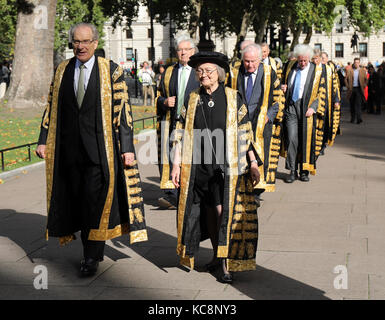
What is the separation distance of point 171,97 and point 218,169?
9.06ft

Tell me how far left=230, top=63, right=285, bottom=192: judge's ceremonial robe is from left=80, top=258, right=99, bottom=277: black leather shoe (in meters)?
2.87

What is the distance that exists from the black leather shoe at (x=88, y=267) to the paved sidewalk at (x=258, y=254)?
0.22 ft

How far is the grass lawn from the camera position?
1325 centimetres

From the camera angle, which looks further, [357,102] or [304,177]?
[357,102]

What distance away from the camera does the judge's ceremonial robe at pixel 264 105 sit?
28.1 feet

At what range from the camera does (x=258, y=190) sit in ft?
29.5

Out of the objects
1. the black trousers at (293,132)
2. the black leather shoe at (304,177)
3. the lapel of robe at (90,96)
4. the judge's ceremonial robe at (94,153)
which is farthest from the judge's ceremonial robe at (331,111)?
the lapel of robe at (90,96)

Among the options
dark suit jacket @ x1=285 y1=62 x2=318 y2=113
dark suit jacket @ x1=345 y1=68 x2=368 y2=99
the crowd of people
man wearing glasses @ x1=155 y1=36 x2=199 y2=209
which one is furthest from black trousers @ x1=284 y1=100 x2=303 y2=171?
dark suit jacket @ x1=345 y1=68 x2=368 y2=99

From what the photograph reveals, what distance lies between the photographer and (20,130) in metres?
17.4

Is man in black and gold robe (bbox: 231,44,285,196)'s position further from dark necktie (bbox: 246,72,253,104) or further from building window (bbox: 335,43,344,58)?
building window (bbox: 335,43,344,58)

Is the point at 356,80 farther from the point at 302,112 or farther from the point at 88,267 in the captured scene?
the point at 88,267

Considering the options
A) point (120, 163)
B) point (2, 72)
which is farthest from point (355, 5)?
point (120, 163)

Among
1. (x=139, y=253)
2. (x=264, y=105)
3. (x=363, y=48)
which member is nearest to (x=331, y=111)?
(x=264, y=105)
